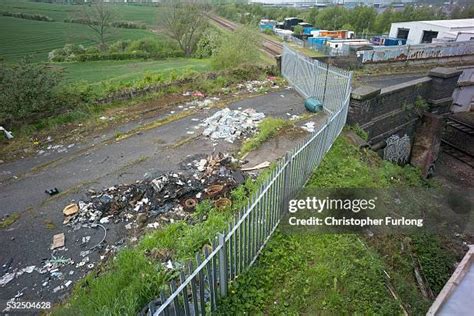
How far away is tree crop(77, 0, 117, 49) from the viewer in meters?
34.7

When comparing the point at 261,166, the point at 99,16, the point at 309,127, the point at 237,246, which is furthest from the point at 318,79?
the point at 99,16

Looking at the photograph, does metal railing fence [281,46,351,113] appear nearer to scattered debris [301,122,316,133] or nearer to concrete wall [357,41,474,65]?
scattered debris [301,122,316,133]

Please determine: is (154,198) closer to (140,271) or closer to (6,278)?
(140,271)

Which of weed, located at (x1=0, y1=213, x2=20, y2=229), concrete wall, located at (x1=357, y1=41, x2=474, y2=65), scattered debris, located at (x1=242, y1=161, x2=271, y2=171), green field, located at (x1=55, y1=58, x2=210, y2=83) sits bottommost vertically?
green field, located at (x1=55, y1=58, x2=210, y2=83)

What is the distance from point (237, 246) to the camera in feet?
12.0

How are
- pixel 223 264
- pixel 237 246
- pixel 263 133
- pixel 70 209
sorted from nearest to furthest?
pixel 223 264, pixel 237 246, pixel 70 209, pixel 263 133

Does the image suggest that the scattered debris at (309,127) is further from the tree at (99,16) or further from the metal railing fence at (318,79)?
the tree at (99,16)

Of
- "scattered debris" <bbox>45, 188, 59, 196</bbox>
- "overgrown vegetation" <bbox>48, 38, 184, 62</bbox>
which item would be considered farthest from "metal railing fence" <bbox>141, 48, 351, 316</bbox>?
"overgrown vegetation" <bbox>48, 38, 184, 62</bbox>

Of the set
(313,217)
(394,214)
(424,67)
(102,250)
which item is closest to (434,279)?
(394,214)

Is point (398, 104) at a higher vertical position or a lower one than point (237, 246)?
lower

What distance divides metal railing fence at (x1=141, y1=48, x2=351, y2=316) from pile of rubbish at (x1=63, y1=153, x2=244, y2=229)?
1171 mm

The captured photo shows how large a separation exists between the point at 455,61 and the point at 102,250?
25.5 m

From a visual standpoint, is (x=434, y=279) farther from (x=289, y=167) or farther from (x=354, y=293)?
(x=289, y=167)

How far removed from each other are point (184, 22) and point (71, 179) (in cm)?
3032
